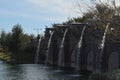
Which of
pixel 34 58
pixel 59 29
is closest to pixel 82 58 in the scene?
pixel 59 29

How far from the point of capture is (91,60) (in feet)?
224

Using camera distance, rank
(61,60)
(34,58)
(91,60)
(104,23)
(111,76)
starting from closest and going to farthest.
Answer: (111,76)
(104,23)
(91,60)
(61,60)
(34,58)

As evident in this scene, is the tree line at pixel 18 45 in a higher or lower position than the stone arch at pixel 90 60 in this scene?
higher

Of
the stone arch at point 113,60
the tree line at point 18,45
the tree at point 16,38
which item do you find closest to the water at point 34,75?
the stone arch at point 113,60

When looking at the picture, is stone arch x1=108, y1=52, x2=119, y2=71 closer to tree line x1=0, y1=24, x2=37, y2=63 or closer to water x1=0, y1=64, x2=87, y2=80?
water x1=0, y1=64, x2=87, y2=80

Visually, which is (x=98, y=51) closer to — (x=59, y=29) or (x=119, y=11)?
(x=59, y=29)

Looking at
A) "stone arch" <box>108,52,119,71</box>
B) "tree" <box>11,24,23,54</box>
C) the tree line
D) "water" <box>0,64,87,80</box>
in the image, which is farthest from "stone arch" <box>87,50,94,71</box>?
"tree" <box>11,24,23,54</box>

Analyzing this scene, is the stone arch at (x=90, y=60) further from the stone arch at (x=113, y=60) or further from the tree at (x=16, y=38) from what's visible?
the tree at (x=16, y=38)

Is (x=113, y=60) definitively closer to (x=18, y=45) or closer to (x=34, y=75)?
(x=34, y=75)

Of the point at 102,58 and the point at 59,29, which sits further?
the point at 59,29

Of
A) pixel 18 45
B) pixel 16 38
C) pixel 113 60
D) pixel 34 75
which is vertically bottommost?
pixel 34 75

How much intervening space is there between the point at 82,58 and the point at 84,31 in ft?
16.0

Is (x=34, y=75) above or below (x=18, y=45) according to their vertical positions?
below

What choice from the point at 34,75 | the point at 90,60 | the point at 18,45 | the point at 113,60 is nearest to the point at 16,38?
the point at 18,45
